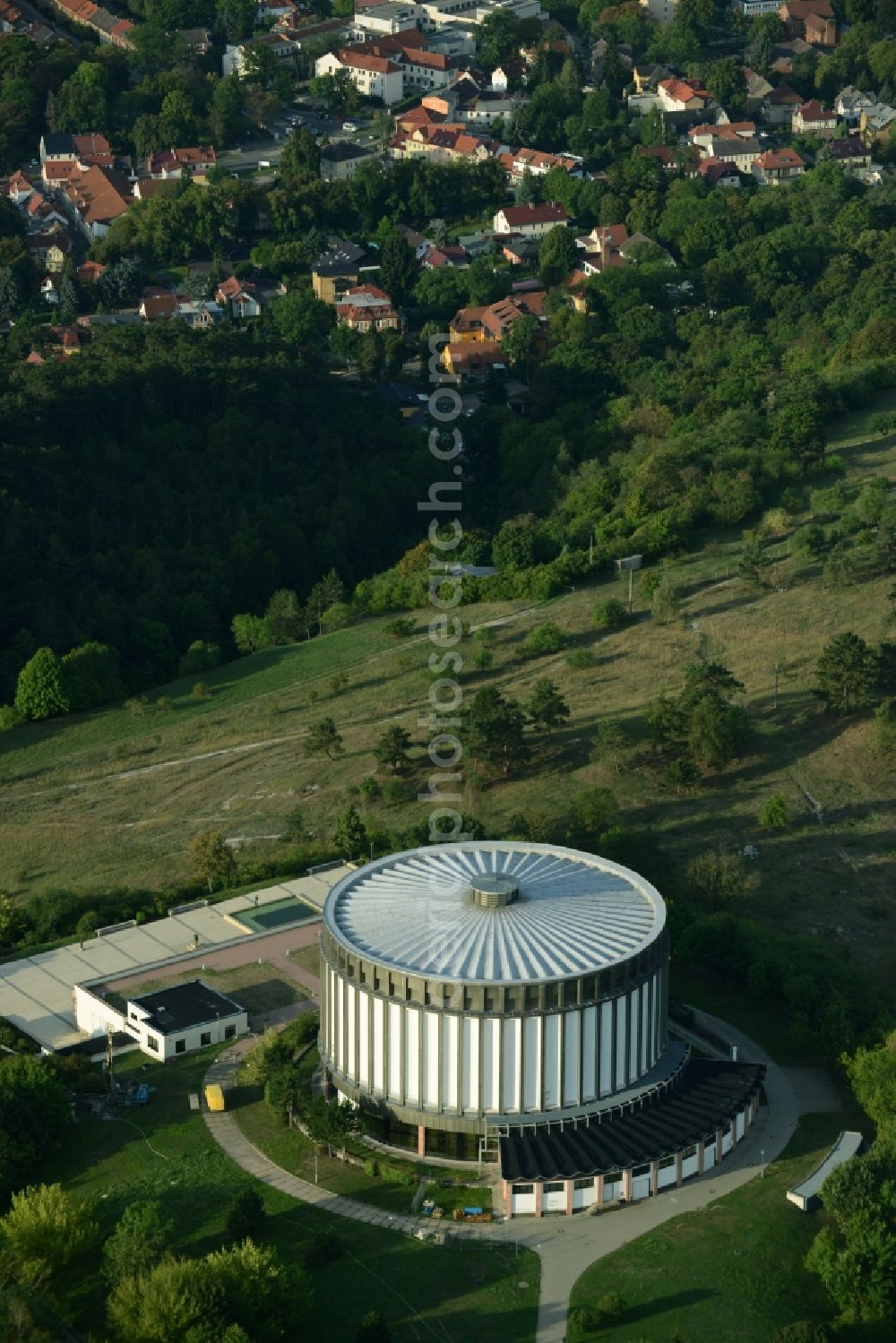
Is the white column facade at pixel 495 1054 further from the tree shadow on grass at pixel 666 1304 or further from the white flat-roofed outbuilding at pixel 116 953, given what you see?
the white flat-roofed outbuilding at pixel 116 953

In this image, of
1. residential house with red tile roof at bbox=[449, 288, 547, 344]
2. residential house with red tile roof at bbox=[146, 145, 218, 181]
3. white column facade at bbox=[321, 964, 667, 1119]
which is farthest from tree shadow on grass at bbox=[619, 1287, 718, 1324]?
residential house with red tile roof at bbox=[146, 145, 218, 181]

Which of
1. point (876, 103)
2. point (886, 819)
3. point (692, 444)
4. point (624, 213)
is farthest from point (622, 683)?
point (876, 103)

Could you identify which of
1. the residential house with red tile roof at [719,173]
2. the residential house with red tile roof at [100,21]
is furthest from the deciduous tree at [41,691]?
the residential house with red tile roof at [100,21]

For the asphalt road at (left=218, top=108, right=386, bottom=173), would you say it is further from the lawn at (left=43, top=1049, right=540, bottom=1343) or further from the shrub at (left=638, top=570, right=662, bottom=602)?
the lawn at (left=43, top=1049, right=540, bottom=1343)

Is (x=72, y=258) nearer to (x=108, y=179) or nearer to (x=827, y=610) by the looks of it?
(x=108, y=179)

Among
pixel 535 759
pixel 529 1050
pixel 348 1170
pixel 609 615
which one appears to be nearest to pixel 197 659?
pixel 609 615

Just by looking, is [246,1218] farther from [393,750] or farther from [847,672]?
[847,672]
